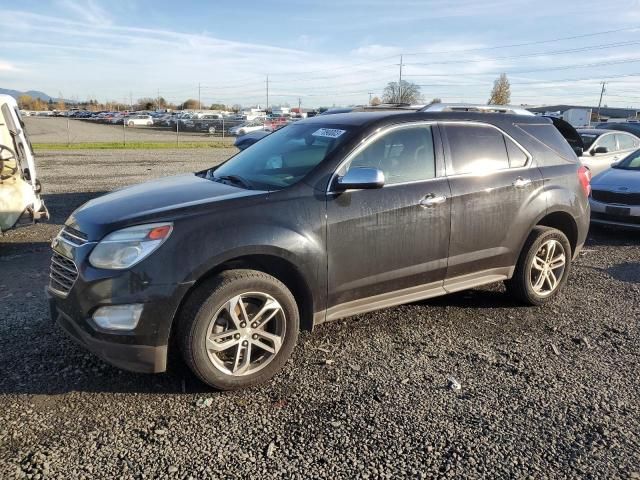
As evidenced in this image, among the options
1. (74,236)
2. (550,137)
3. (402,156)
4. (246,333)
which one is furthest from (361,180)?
(550,137)

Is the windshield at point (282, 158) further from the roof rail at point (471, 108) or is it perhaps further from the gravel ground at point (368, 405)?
the gravel ground at point (368, 405)

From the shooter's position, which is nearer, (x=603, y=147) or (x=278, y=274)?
(x=278, y=274)

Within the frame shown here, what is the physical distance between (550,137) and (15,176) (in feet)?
21.2

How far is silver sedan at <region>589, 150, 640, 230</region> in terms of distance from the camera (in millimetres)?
8211

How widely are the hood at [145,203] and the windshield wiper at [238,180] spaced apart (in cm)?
10

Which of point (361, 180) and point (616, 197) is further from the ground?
point (361, 180)

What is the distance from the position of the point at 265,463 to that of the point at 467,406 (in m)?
1.38

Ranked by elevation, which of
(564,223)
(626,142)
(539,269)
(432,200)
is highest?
(626,142)

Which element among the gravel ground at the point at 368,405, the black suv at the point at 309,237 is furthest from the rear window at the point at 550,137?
the gravel ground at the point at 368,405

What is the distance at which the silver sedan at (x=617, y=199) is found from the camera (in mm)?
8211

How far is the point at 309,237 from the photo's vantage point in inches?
145

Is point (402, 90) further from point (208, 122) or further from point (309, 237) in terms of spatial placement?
point (309, 237)

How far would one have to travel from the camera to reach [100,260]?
10.8ft

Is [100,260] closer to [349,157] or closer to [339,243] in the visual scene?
[339,243]
